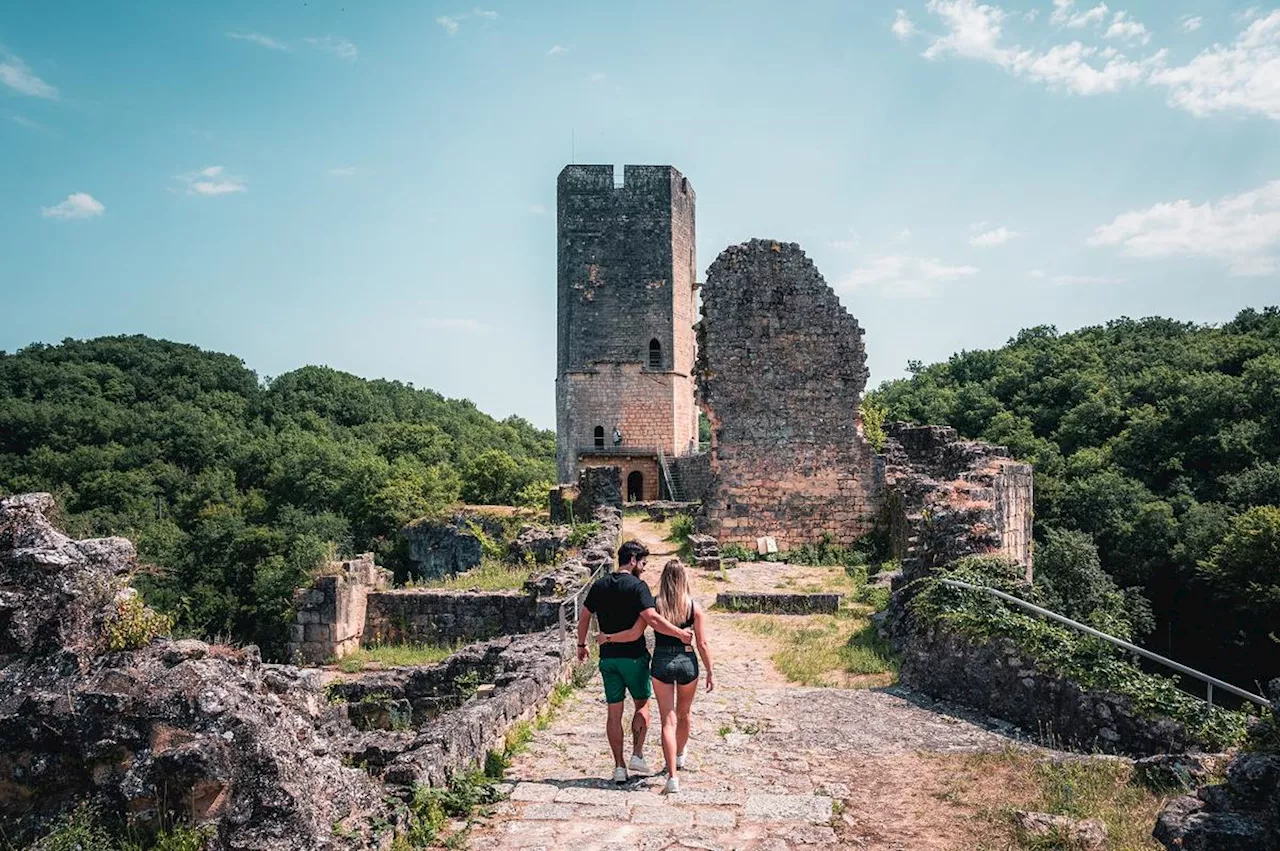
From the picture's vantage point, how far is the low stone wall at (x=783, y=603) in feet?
40.9

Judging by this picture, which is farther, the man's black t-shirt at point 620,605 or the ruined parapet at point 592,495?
the ruined parapet at point 592,495

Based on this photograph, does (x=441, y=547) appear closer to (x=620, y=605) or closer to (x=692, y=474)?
(x=692, y=474)

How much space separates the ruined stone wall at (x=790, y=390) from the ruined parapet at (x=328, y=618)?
6.23 meters

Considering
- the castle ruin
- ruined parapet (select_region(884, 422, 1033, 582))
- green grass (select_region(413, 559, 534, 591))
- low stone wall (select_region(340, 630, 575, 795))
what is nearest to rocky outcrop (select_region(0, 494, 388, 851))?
low stone wall (select_region(340, 630, 575, 795))

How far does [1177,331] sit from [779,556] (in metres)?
45.7

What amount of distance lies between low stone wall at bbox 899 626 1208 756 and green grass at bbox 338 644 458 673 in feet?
21.7

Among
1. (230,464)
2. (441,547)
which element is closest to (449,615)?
(441,547)

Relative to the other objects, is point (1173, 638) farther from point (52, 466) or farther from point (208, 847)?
point (52, 466)

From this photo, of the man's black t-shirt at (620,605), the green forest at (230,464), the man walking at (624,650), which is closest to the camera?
the man walking at (624,650)

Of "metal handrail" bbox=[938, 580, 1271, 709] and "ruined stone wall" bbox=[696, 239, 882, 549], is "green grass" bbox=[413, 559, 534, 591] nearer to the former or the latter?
"ruined stone wall" bbox=[696, 239, 882, 549]

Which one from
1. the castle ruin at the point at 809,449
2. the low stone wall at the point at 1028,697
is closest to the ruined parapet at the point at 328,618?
the castle ruin at the point at 809,449

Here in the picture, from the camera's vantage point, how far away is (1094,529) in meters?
32.2

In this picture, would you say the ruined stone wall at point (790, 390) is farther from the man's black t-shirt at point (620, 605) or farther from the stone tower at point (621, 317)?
the stone tower at point (621, 317)

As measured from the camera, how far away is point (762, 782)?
607 centimetres
